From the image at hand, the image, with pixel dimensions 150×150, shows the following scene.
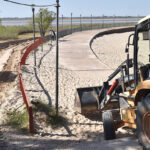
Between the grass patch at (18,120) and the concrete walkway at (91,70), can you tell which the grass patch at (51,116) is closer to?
the grass patch at (18,120)

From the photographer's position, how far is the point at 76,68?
16812mm

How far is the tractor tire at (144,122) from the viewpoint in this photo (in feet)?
16.4

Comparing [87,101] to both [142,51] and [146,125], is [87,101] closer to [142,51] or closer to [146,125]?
[142,51]

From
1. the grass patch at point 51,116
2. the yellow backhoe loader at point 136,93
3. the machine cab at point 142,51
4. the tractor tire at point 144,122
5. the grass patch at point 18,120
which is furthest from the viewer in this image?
the grass patch at point 51,116

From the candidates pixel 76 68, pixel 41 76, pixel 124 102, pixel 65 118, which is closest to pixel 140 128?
pixel 124 102

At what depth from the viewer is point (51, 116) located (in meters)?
8.30

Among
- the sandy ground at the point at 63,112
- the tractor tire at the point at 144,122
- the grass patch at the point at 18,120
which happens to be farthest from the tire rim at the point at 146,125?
the grass patch at the point at 18,120

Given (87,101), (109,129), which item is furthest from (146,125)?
(87,101)

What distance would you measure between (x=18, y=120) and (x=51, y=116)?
97cm

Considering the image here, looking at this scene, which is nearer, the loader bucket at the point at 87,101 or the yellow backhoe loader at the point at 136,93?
the yellow backhoe loader at the point at 136,93

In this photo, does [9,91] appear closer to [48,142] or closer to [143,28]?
[48,142]

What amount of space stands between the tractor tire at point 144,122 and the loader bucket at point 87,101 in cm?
321

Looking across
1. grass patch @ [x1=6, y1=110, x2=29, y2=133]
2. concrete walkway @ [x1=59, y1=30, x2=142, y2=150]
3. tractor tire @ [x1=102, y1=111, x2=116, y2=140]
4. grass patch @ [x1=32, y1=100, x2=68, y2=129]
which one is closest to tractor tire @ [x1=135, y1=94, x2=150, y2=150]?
concrete walkway @ [x1=59, y1=30, x2=142, y2=150]

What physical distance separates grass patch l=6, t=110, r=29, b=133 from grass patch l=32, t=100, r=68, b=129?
17.9 inches
